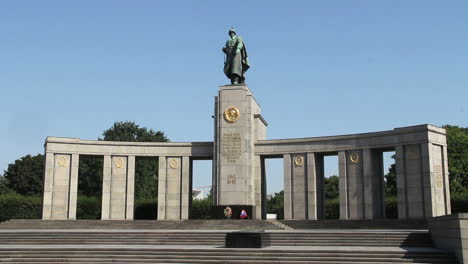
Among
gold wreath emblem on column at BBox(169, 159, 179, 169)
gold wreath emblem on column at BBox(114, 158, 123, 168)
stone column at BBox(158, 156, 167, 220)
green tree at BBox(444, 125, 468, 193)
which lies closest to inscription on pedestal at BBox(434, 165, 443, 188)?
gold wreath emblem on column at BBox(169, 159, 179, 169)

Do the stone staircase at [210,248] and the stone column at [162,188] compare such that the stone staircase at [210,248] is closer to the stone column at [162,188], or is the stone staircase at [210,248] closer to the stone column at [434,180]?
the stone column at [434,180]

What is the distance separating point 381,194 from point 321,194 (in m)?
4.20

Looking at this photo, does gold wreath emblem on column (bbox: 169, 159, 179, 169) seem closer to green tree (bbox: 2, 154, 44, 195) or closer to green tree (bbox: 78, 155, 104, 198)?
green tree (bbox: 78, 155, 104, 198)

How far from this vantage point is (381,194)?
113 ft

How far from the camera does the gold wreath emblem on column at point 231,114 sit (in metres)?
36.4

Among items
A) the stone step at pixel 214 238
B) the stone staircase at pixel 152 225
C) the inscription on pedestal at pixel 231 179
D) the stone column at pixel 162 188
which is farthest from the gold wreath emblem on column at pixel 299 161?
the stone step at pixel 214 238

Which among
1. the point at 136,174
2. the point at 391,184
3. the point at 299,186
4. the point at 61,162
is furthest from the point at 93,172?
the point at 391,184

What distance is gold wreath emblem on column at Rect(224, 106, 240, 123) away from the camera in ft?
119

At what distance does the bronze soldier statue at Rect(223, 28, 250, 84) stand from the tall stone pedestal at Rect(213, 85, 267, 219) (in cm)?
117

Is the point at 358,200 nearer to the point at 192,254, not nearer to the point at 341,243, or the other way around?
the point at 341,243

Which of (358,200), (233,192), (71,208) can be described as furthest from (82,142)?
(358,200)

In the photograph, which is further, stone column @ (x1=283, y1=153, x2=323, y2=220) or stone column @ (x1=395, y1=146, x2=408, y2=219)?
stone column @ (x1=283, y1=153, x2=323, y2=220)

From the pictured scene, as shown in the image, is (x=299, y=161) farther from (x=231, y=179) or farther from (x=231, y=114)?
(x=231, y=114)

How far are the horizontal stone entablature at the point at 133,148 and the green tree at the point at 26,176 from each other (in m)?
26.7
